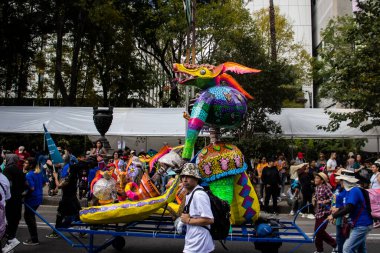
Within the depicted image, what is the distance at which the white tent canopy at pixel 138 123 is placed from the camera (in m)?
18.2

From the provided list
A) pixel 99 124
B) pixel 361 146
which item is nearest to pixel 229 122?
pixel 99 124

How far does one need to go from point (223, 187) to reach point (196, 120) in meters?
1.02

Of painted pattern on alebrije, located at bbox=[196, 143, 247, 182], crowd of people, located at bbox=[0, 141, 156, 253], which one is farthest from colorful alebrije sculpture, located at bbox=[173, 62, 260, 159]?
crowd of people, located at bbox=[0, 141, 156, 253]

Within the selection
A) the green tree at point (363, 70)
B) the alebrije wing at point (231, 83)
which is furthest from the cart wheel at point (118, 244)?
the green tree at point (363, 70)

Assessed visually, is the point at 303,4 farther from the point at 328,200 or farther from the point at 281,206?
the point at 328,200

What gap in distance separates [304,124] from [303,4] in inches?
1461

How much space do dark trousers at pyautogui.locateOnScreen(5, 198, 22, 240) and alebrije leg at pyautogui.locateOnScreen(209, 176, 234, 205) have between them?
11.6 feet

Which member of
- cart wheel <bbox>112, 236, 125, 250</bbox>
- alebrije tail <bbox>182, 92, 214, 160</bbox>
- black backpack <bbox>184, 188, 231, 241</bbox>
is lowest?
cart wheel <bbox>112, 236, 125, 250</bbox>

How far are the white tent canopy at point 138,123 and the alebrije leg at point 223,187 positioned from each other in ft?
36.9

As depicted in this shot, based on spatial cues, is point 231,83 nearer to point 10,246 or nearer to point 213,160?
point 213,160

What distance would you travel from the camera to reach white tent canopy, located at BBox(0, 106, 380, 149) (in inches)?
716

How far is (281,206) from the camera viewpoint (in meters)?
14.5

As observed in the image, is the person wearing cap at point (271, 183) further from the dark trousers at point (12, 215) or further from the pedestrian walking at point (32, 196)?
Result: the dark trousers at point (12, 215)

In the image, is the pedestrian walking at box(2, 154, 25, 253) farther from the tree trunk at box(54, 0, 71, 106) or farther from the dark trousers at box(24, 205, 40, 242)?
the tree trunk at box(54, 0, 71, 106)
